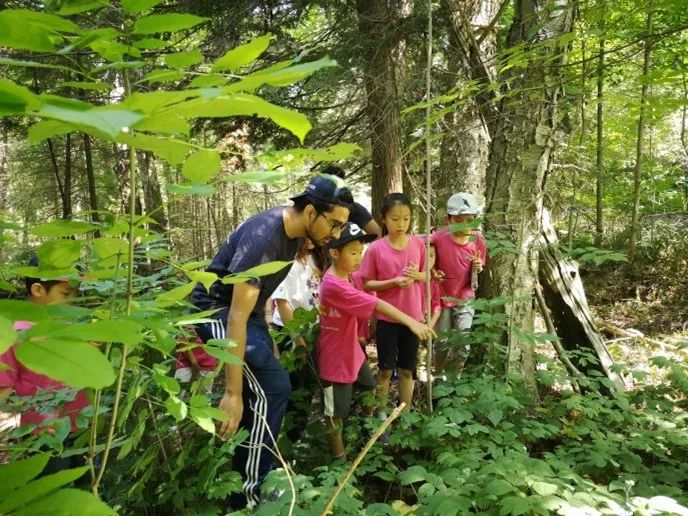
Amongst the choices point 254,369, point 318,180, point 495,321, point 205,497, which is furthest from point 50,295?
point 495,321

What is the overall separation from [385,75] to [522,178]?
2.24 meters

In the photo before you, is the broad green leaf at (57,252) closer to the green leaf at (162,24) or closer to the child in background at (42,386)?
the green leaf at (162,24)

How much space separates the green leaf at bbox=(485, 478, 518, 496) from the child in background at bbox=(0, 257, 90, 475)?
5.86 ft

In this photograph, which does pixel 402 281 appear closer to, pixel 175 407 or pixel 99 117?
pixel 175 407

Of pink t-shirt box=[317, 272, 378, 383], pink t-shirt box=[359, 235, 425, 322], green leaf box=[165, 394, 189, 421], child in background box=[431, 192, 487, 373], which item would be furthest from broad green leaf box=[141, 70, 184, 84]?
child in background box=[431, 192, 487, 373]

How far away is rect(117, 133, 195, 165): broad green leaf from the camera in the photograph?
0.56m

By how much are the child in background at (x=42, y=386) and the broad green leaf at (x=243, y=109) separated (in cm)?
159

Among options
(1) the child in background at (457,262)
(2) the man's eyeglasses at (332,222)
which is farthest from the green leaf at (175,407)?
(1) the child in background at (457,262)

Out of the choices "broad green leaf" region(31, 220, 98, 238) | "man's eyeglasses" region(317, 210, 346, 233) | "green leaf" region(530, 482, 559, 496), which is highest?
"broad green leaf" region(31, 220, 98, 238)

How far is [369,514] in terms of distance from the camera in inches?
74.2

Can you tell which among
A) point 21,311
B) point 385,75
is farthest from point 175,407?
point 385,75

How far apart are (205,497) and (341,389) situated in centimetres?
123

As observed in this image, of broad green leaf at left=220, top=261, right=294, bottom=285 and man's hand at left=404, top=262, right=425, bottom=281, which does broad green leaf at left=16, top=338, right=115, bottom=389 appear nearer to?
broad green leaf at left=220, top=261, right=294, bottom=285

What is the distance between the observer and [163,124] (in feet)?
1.65
